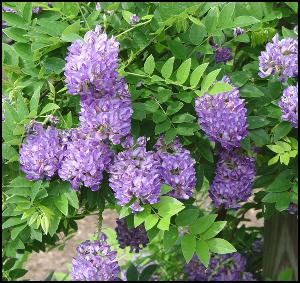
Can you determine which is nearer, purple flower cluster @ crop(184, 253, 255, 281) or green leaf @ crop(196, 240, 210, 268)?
green leaf @ crop(196, 240, 210, 268)

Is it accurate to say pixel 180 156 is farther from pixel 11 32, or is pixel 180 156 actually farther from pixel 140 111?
pixel 11 32

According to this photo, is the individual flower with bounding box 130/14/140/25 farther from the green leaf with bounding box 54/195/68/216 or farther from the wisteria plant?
the green leaf with bounding box 54/195/68/216

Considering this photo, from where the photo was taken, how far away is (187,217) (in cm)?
167

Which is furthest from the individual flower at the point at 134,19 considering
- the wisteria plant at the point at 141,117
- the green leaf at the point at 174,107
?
the green leaf at the point at 174,107

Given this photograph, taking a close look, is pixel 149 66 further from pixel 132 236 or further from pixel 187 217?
pixel 132 236

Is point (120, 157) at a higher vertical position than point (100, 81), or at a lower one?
lower

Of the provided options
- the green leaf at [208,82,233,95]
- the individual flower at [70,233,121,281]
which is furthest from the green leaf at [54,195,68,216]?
the green leaf at [208,82,233,95]

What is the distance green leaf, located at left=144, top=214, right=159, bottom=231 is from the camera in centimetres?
153

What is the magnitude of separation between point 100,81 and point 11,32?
410 millimetres

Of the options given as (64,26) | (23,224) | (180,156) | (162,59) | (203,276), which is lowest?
(203,276)

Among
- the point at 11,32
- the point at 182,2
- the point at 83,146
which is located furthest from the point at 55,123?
the point at 182,2

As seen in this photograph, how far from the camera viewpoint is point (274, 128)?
5.66 feet

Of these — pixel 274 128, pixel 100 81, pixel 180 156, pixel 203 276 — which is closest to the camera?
pixel 100 81

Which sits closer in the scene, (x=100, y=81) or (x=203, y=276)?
(x=100, y=81)
